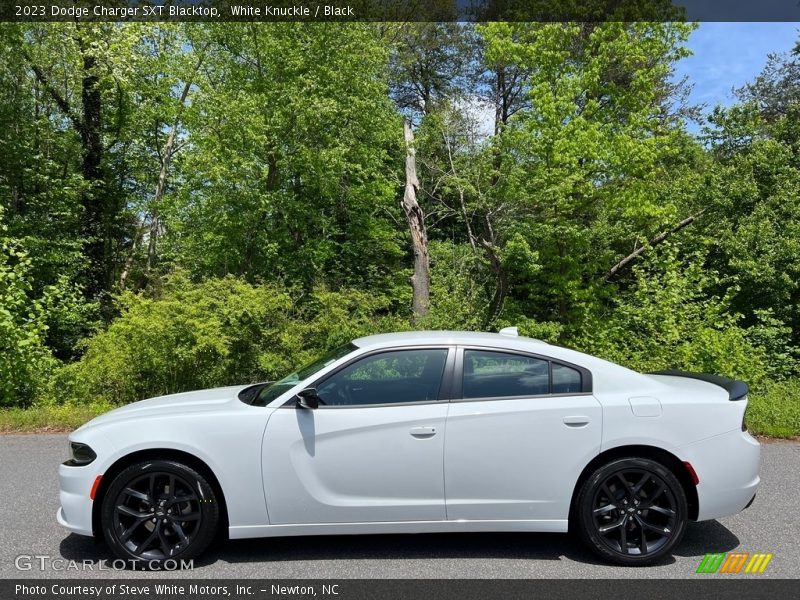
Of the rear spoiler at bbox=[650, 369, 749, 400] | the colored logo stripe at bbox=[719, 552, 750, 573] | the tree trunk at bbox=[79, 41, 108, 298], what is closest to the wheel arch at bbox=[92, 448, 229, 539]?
the colored logo stripe at bbox=[719, 552, 750, 573]

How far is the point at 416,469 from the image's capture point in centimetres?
391

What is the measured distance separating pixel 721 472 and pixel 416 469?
2065mm

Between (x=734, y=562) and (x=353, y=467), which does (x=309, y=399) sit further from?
(x=734, y=562)

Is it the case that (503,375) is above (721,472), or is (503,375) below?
above

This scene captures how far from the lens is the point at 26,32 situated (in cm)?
1811

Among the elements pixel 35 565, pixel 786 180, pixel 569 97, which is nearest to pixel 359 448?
pixel 35 565

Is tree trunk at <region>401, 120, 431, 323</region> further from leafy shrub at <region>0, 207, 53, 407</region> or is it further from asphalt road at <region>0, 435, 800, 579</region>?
asphalt road at <region>0, 435, 800, 579</region>

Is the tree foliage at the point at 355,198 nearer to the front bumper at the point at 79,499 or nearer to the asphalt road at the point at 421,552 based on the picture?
the asphalt road at the point at 421,552

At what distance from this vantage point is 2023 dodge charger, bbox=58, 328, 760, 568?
12.7 ft

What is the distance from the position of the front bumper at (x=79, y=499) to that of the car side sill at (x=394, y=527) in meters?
0.93

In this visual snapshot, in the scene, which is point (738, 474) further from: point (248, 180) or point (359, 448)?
point (248, 180)

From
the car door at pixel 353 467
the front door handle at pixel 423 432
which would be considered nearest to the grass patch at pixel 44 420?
the car door at pixel 353 467

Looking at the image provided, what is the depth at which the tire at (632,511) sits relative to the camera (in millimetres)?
3926

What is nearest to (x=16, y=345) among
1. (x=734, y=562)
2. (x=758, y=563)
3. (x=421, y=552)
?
(x=421, y=552)
